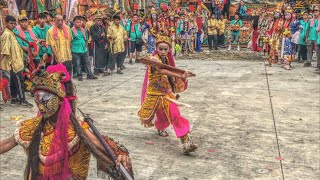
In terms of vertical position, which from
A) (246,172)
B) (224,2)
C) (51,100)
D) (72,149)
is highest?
(224,2)

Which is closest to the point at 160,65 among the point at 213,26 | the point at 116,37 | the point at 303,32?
the point at 116,37

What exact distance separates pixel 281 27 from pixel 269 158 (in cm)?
852

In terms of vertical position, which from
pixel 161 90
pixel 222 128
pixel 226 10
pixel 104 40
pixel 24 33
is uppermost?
pixel 226 10

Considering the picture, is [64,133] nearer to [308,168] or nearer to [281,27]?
[308,168]

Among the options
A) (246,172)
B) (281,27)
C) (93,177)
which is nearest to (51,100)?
(93,177)

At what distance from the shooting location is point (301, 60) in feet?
48.2

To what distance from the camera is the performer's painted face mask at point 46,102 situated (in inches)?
103

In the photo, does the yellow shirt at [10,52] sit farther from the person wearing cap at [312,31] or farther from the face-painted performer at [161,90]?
the person wearing cap at [312,31]

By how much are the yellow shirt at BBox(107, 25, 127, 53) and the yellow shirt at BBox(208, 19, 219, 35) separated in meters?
7.95

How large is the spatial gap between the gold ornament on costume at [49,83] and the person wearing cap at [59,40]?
Result: 6712 millimetres

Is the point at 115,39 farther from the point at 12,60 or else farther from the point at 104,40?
the point at 12,60

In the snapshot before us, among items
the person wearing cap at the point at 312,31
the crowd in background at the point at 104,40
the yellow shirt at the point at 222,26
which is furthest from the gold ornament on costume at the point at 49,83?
the yellow shirt at the point at 222,26

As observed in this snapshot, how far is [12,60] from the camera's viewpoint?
7469 mm

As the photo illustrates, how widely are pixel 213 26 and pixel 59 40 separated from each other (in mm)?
11079
